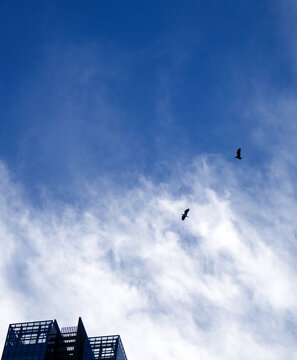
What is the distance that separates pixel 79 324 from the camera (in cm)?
13900

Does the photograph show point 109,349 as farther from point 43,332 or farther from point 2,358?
point 2,358

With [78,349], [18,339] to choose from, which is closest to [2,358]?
[18,339]

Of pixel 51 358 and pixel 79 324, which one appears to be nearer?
pixel 51 358

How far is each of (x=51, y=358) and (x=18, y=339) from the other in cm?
929

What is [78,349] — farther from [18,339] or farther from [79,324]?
[18,339]

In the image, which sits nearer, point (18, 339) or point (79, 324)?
point (18, 339)

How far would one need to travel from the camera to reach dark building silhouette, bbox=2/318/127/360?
418 feet

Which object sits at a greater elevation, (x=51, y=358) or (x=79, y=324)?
(x=79, y=324)

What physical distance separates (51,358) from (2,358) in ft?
37.6

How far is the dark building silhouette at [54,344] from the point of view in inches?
5020

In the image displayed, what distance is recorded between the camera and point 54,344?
13175 centimetres

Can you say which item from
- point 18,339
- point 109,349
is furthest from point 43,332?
point 109,349

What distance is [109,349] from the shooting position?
444 feet

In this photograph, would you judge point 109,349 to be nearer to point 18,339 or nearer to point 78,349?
point 78,349
